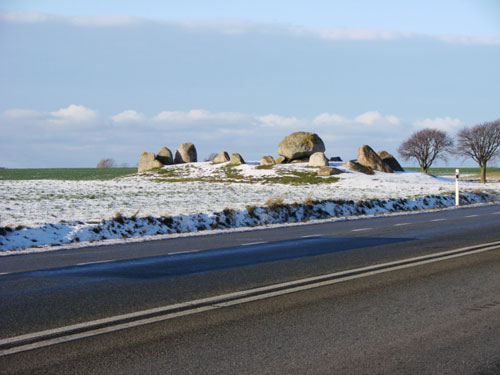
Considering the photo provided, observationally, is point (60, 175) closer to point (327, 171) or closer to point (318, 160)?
point (318, 160)

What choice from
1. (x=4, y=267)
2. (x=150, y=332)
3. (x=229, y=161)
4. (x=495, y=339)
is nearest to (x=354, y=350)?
(x=495, y=339)

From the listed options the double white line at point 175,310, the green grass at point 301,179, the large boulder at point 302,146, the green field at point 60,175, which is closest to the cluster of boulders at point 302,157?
the large boulder at point 302,146

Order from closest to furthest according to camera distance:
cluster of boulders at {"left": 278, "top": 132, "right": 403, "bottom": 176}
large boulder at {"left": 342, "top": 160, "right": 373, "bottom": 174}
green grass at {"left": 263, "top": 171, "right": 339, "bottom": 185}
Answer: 1. green grass at {"left": 263, "top": 171, "right": 339, "bottom": 185}
2. large boulder at {"left": 342, "top": 160, "right": 373, "bottom": 174}
3. cluster of boulders at {"left": 278, "top": 132, "right": 403, "bottom": 176}

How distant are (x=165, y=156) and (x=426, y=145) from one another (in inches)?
1260

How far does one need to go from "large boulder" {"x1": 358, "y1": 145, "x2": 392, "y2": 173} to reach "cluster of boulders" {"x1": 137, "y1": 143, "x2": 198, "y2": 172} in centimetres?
2132

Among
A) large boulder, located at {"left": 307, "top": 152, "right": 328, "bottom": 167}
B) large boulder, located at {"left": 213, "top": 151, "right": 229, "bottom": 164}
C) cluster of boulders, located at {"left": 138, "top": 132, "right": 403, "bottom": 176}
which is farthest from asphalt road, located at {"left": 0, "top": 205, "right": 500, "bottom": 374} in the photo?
large boulder, located at {"left": 213, "top": 151, "right": 229, "bottom": 164}

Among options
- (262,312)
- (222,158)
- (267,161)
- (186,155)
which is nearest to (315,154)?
(267,161)

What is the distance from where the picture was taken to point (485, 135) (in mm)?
64438

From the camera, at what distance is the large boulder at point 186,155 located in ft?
217

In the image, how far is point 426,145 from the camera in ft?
220

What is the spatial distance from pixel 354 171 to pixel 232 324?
152 feet

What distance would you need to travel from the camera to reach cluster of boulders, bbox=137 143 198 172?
64.8m

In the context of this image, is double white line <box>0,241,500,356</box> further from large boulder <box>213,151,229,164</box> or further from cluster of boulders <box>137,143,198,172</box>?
cluster of boulders <box>137,143,198,172</box>

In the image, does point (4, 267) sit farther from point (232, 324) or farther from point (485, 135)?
point (485, 135)
